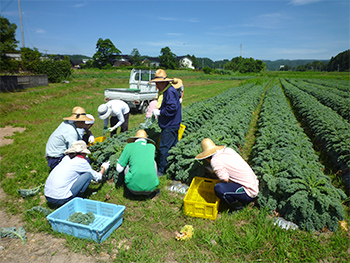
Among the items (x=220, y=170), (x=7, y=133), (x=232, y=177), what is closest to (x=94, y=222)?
(x=220, y=170)

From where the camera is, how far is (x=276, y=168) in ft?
14.0

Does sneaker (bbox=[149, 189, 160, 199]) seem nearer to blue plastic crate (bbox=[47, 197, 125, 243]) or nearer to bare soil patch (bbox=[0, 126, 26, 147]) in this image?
blue plastic crate (bbox=[47, 197, 125, 243])

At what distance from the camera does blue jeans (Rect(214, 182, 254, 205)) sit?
3.70m

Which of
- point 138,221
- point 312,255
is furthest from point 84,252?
point 312,255

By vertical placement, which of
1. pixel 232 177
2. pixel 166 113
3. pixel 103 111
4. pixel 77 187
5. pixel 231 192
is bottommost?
pixel 77 187

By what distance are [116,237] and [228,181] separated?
2.02 metres

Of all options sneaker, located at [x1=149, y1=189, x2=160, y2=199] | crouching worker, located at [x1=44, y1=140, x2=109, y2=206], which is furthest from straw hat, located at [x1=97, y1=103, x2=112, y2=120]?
sneaker, located at [x1=149, y1=189, x2=160, y2=199]

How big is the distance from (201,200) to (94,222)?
199 cm

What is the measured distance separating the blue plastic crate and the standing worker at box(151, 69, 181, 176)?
5.81 ft

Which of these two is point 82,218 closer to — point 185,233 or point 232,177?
point 185,233

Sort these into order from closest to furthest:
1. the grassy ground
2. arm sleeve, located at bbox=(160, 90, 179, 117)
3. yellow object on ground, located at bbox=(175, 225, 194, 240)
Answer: the grassy ground < yellow object on ground, located at bbox=(175, 225, 194, 240) < arm sleeve, located at bbox=(160, 90, 179, 117)

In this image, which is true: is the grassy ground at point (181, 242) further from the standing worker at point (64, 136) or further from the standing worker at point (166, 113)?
the standing worker at point (64, 136)

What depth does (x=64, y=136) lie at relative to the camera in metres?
4.79

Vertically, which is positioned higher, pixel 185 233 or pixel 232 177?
pixel 232 177
